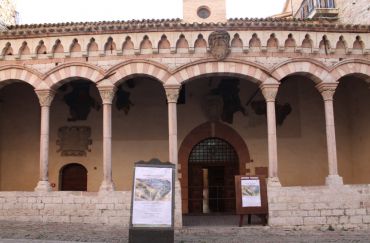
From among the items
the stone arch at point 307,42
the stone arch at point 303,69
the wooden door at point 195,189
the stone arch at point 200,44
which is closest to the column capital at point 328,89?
the stone arch at point 303,69

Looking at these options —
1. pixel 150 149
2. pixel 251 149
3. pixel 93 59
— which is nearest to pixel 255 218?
pixel 251 149

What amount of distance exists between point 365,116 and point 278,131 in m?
2.87

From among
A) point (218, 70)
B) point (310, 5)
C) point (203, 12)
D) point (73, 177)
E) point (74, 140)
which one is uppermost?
point (310, 5)

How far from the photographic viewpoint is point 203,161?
49.1 feet

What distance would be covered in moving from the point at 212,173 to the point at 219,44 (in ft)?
17.0

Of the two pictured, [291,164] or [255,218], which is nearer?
[255,218]

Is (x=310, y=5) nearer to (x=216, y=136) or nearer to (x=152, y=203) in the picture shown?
(x=216, y=136)

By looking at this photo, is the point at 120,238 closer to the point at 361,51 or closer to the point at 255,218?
the point at 255,218

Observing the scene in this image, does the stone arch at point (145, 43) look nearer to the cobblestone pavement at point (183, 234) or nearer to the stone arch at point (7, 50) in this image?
the stone arch at point (7, 50)

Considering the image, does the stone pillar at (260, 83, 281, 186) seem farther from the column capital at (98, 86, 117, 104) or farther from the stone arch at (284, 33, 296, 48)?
the column capital at (98, 86, 117, 104)

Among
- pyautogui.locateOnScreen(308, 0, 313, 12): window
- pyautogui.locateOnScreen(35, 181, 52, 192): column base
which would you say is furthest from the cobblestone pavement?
pyautogui.locateOnScreen(308, 0, 313, 12): window

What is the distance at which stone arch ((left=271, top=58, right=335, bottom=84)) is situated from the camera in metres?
11.9

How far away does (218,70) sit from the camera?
11828 mm

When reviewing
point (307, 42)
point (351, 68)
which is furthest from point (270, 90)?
point (351, 68)
